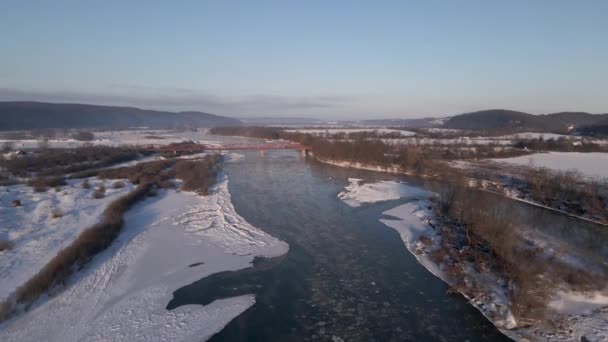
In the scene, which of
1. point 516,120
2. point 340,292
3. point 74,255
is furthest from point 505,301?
point 516,120

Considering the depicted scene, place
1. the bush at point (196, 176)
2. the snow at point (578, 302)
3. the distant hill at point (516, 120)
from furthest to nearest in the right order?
the distant hill at point (516, 120) < the bush at point (196, 176) < the snow at point (578, 302)

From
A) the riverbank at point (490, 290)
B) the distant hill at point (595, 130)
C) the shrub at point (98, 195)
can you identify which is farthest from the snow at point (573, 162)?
the shrub at point (98, 195)

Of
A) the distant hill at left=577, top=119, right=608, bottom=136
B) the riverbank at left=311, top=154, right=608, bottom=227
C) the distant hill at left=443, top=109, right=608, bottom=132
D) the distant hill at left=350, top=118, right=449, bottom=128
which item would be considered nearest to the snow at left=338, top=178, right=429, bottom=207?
the riverbank at left=311, top=154, right=608, bottom=227

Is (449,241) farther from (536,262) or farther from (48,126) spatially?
(48,126)

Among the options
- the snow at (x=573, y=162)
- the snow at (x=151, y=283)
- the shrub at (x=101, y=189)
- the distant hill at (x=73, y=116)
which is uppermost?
the distant hill at (x=73, y=116)

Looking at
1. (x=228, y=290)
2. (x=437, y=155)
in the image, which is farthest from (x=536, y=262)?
(x=437, y=155)

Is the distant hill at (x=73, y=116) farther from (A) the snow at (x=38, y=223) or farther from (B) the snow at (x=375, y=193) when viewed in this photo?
(B) the snow at (x=375, y=193)

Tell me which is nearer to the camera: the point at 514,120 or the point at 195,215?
the point at 195,215
